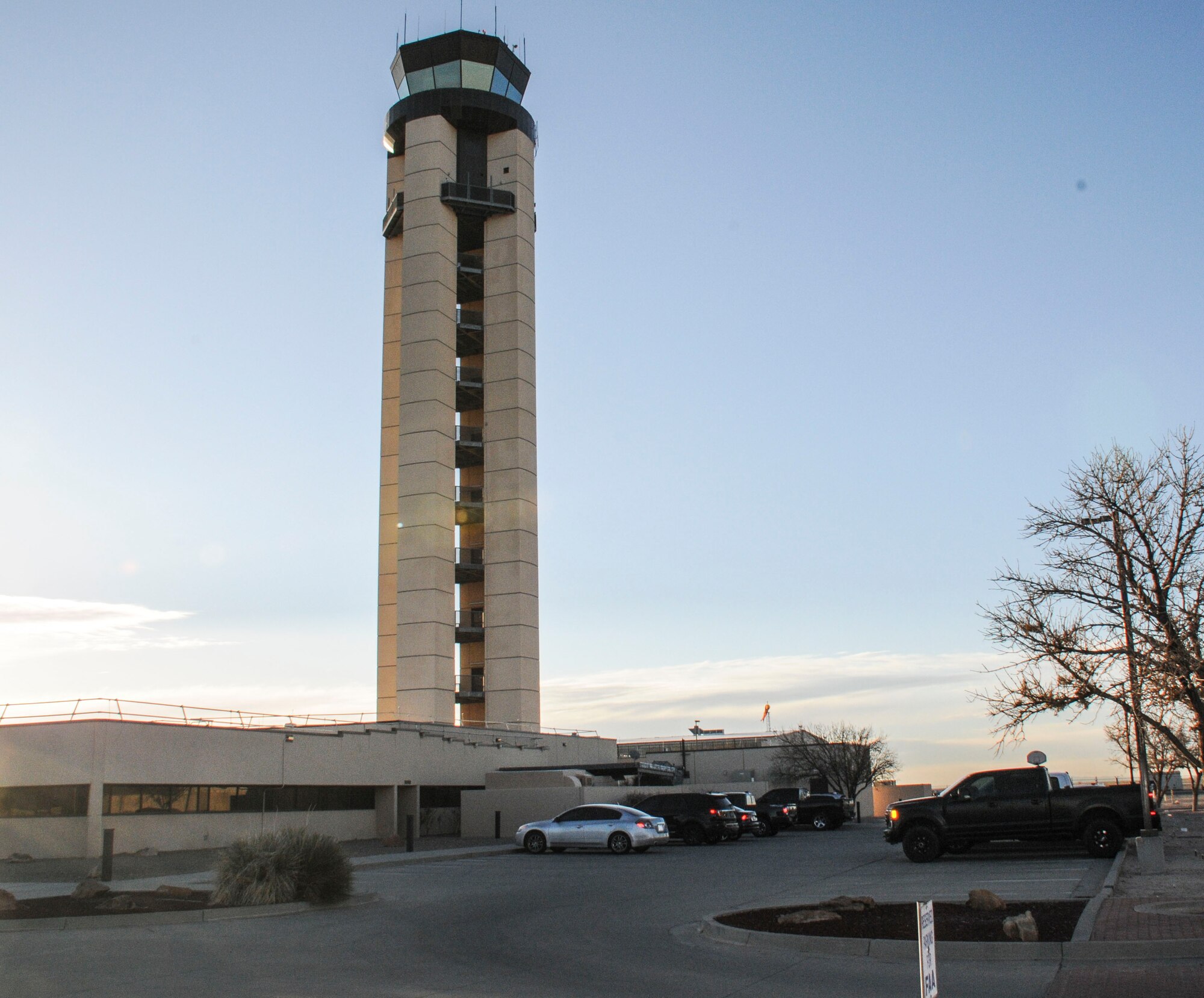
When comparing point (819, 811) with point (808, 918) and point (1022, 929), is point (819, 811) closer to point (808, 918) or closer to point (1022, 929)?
point (808, 918)

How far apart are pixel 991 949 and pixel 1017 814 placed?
12588mm

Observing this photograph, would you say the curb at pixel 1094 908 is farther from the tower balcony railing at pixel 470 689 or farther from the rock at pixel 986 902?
the tower balcony railing at pixel 470 689

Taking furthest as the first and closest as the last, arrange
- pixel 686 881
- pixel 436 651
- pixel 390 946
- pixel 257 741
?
pixel 436 651
pixel 257 741
pixel 686 881
pixel 390 946

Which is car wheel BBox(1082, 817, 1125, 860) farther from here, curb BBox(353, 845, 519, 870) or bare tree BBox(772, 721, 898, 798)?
bare tree BBox(772, 721, 898, 798)

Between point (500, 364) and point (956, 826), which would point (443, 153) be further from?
point (956, 826)

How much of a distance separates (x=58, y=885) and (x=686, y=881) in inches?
475

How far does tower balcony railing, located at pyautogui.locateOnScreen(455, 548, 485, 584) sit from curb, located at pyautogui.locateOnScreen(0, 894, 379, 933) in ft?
130

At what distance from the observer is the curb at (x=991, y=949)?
1084 centimetres

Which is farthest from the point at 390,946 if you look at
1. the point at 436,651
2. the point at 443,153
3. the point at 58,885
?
the point at 443,153

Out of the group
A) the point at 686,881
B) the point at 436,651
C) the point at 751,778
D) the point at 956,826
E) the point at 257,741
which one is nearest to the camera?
the point at 686,881

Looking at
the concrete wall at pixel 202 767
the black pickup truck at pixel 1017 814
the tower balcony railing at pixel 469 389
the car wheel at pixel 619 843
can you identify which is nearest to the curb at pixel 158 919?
the black pickup truck at pixel 1017 814

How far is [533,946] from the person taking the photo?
13.0m

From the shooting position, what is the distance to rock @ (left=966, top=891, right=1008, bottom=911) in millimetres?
13836

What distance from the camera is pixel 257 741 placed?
35.2 meters
